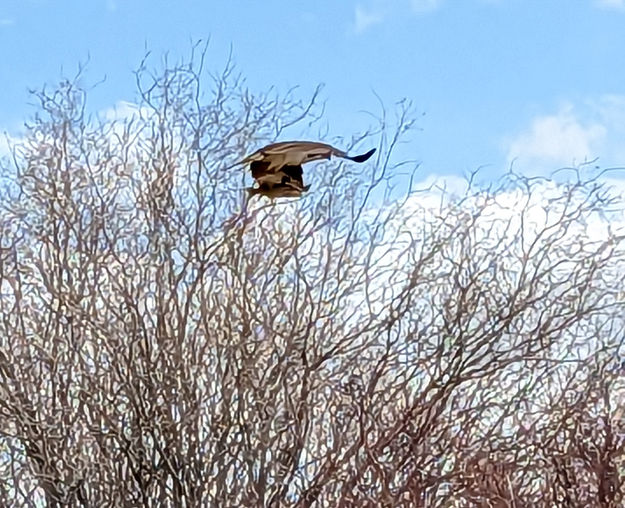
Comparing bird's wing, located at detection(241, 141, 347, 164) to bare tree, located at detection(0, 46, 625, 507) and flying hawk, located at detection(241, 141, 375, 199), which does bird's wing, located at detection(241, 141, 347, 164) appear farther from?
bare tree, located at detection(0, 46, 625, 507)

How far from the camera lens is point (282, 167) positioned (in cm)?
275

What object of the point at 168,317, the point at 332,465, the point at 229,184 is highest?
the point at 229,184

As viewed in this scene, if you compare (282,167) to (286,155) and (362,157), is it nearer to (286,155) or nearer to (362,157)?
(286,155)

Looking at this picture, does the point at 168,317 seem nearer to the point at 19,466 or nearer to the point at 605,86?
the point at 19,466

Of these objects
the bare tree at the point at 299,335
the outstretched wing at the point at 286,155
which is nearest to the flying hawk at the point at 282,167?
the outstretched wing at the point at 286,155

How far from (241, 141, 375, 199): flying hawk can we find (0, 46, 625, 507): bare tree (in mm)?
153

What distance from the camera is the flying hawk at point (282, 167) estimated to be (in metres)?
2.75

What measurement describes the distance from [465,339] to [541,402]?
0.15 metres

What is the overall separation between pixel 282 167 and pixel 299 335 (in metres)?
0.28

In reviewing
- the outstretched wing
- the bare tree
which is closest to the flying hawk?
the outstretched wing

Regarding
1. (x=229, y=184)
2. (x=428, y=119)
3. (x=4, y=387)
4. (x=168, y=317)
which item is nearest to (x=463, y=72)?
(x=428, y=119)

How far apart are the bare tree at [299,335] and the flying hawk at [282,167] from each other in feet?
0.50

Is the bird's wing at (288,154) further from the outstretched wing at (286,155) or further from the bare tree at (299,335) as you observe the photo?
the bare tree at (299,335)

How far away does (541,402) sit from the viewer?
2.94 meters
